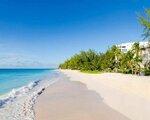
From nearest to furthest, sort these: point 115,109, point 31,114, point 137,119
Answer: point 137,119 < point 31,114 < point 115,109

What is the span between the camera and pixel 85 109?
1421 centimetres

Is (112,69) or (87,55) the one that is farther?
(87,55)

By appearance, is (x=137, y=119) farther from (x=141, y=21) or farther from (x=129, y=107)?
(x=141, y=21)

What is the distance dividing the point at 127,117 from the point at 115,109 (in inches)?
83.1

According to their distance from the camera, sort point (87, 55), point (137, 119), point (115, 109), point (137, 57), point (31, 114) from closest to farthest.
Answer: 1. point (137, 119)
2. point (31, 114)
3. point (115, 109)
4. point (137, 57)
5. point (87, 55)

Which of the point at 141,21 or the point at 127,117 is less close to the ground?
the point at 141,21

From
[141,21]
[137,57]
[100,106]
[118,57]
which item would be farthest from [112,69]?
[100,106]

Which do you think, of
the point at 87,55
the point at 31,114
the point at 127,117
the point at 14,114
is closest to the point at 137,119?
the point at 127,117

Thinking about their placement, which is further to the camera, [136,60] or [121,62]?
[121,62]

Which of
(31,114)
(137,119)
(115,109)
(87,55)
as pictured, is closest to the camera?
(137,119)

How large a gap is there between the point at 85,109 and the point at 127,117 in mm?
2996

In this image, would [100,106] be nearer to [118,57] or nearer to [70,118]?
[70,118]

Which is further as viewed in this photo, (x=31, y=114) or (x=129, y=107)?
(x=129, y=107)

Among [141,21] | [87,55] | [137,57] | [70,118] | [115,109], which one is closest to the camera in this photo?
[70,118]
